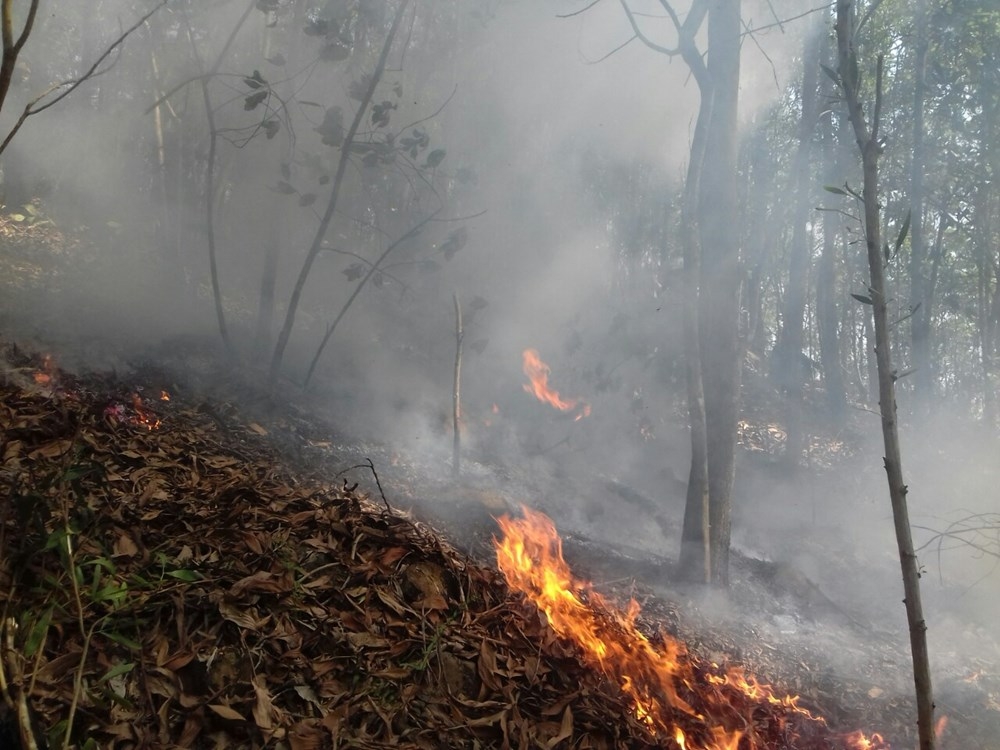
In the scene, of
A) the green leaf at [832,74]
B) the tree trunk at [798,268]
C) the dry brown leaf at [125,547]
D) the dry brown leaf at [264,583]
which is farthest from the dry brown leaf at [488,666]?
the tree trunk at [798,268]

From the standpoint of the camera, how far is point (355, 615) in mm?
1947

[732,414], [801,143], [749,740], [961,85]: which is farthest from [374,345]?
[961,85]

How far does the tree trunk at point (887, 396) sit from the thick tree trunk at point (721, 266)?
3654 millimetres

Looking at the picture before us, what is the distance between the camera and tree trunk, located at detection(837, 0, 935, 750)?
6.83 ft

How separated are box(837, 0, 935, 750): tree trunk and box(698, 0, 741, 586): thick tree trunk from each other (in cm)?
365

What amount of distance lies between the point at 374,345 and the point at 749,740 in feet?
32.4

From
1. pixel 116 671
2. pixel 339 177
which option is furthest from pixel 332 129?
pixel 116 671

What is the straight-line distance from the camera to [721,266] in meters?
5.85

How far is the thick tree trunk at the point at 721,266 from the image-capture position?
586 centimetres

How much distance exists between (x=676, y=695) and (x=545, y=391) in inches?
345

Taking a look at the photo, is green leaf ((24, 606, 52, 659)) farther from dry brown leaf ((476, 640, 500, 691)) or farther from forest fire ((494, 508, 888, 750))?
forest fire ((494, 508, 888, 750))

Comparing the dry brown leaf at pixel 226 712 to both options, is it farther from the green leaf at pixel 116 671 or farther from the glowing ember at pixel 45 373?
the glowing ember at pixel 45 373

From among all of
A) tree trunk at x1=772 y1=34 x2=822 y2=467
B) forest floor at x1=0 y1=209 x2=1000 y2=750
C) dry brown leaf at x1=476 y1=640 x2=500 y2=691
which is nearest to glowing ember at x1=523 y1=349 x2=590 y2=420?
tree trunk at x1=772 y1=34 x2=822 y2=467

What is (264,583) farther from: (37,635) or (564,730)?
(564,730)
